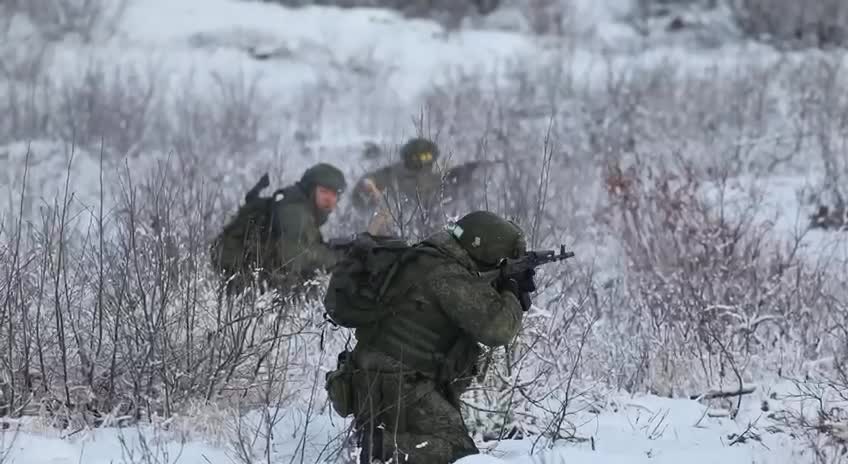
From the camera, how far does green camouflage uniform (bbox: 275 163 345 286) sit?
5.64m

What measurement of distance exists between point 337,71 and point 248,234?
414 inches

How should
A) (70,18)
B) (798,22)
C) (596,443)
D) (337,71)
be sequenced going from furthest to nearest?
(798,22) → (70,18) → (337,71) → (596,443)

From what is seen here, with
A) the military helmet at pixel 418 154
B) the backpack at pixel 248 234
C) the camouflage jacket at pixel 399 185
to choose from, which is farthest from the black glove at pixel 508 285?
the backpack at pixel 248 234

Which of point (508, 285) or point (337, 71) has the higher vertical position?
point (508, 285)

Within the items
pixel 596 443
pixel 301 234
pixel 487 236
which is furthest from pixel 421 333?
pixel 301 234

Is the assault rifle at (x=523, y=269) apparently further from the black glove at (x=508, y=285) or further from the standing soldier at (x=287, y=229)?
the standing soldier at (x=287, y=229)

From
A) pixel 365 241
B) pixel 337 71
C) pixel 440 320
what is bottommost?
pixel 337 71

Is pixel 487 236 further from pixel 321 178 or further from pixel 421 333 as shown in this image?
pixel 321 178

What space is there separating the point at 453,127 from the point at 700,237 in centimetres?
483

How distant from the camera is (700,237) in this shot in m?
6.78

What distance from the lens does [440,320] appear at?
3.66m

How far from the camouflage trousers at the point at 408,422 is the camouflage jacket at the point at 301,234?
1.87 metres

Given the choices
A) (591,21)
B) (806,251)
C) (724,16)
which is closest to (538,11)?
(591,21)

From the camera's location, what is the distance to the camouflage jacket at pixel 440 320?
356cm
